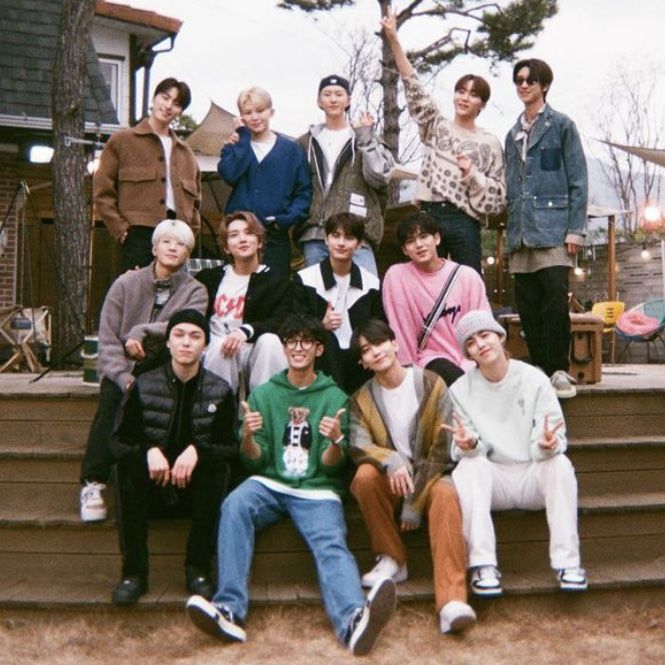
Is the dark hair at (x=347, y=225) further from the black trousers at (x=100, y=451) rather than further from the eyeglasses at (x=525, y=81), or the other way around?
the black trousers at (x=100, y=451)

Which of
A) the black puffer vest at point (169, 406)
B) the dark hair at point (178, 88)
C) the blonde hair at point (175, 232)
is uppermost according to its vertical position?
the dark hair at point (178, 88)

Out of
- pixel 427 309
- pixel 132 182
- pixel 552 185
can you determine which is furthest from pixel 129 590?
pixel 552 185

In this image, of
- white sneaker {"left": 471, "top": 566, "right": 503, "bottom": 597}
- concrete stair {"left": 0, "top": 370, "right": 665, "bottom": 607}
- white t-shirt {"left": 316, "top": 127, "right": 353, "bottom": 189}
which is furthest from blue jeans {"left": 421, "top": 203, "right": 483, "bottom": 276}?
white sneaker {"left": 471, "top": 566, "right": 503, "bottom": 597}

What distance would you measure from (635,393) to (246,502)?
2110 mm

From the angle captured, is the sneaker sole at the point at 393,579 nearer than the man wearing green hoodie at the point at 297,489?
No

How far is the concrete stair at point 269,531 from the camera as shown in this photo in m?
3.46

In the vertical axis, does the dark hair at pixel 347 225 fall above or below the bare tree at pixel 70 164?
below

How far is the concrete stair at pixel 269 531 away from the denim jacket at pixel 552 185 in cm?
80

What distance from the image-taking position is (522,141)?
4453 millimetres

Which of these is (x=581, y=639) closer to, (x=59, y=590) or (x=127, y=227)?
(x=59, y=590)

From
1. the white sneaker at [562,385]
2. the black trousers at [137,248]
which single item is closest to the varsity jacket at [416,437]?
the white sneaker at [562,385]

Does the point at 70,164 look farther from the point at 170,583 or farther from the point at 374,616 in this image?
the point at 374,616

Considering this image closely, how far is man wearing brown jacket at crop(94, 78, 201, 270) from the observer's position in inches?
186

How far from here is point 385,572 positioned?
3.38 metres
